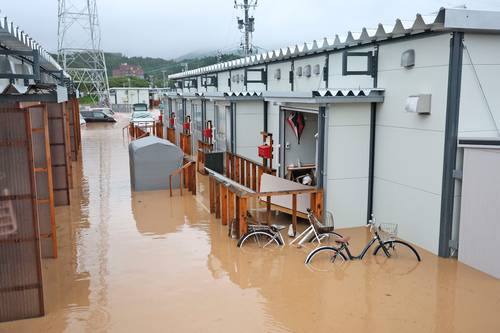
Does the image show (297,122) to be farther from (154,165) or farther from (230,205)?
(154,165)

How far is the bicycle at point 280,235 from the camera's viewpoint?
8922 millimetres

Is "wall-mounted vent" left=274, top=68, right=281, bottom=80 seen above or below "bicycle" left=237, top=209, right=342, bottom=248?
above

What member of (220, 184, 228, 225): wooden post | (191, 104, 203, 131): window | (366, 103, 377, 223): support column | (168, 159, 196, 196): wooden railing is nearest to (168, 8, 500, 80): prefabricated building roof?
(366, 103, 377, 223): support column

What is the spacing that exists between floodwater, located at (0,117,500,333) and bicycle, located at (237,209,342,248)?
0.30 meters

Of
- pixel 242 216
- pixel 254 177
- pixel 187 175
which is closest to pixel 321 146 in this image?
pixel 242 216

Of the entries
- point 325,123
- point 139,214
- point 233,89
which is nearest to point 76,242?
point 139,214

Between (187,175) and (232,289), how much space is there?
746 cm

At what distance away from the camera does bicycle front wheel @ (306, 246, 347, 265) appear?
7941 mm

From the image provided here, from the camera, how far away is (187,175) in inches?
560

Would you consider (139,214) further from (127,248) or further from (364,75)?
(364,75)

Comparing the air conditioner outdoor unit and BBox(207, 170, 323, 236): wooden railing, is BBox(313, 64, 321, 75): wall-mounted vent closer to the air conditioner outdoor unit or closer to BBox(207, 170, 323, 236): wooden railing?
the air conditioner outdoor unit

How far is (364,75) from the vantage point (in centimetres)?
1025

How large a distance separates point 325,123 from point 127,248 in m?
4.45

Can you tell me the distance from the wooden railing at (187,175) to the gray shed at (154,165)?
0.25 m
